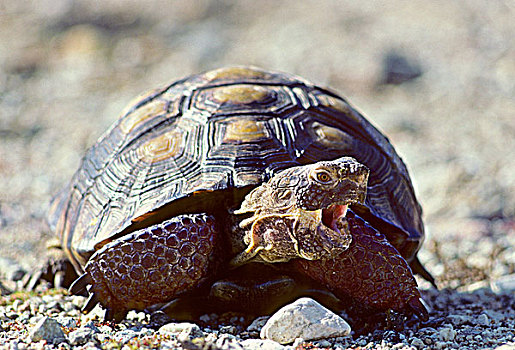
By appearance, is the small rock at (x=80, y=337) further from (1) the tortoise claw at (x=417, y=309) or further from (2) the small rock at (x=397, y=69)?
(2) the small rock at (x=397, y=69)

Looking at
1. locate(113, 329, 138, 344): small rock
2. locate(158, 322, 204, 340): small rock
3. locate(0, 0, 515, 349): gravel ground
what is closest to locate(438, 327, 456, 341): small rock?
locate(0, 0, 515, 349): gravel ground

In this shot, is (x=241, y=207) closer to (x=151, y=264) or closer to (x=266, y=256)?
(x=266, y=256)

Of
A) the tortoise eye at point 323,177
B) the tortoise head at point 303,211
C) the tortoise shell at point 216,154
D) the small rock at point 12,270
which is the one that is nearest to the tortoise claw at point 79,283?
the tortoise shell at point 216,154

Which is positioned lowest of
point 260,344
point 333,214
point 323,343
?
point 323,343

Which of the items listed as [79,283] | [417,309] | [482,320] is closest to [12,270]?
[79,283]

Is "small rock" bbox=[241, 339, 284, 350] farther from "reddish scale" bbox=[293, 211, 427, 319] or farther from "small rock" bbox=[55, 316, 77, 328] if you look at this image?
"small rock" bbox=[55, 316, 77, 328]
